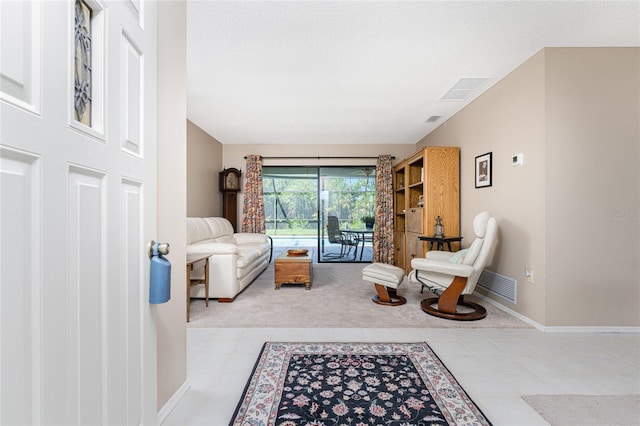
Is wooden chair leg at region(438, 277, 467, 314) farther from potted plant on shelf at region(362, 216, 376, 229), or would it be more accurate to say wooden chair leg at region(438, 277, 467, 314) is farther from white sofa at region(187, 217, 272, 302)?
potted plant on shelf at region(362, 216, 376, 229)

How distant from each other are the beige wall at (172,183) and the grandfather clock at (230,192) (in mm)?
4449

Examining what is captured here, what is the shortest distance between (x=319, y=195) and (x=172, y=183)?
4.97m

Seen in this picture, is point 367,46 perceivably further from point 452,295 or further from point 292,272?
point 292,272

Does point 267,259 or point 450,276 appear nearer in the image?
point 450,276

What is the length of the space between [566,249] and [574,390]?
1.36 m

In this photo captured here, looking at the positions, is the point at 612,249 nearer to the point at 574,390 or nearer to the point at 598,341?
the point at 598,341

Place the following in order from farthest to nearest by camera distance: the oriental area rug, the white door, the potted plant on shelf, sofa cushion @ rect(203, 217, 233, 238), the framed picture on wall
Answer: the potted plant on shelf → sofa cushion @ rect(203, 217, 233, 238) → the framed picture on wall → the oriental area rug → the white door

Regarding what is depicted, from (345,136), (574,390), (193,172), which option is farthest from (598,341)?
(193,172)

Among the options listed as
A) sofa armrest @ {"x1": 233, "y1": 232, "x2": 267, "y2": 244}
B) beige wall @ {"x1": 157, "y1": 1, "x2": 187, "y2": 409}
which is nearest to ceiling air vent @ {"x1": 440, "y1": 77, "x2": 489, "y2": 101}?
beige wall @ {"x1": 157, "y1": 1, "x2": 187, "y2": 409}

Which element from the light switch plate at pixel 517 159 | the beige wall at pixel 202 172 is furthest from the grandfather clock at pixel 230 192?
the light switch plate at pixel 517 159

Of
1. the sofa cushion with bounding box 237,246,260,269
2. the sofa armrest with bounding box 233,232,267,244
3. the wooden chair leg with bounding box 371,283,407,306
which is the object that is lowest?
the wooden chair leg with bounding box 371,283,407,306

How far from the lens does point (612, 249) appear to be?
2678 millimetres

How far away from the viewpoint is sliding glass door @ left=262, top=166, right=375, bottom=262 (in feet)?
21.1

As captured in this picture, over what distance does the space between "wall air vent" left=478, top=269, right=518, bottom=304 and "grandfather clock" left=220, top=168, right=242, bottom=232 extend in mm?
4637
